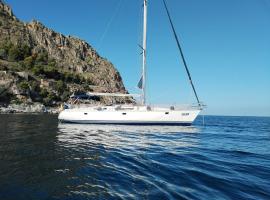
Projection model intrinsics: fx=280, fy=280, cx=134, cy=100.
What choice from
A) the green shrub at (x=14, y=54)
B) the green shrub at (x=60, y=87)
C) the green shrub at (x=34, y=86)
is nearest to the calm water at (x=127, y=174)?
the green shrub at (x=34, y=86)

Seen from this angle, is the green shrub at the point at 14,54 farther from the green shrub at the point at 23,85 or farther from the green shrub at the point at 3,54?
→ the green shrub at the point at 23,85

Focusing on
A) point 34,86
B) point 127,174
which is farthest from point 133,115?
point 34,86

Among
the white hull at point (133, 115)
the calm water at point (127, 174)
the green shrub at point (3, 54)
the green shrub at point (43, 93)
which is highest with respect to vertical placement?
the green shrub at point (3, 54)

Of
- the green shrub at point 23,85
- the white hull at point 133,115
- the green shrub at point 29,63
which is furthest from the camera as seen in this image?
the green shrub at point 29,63

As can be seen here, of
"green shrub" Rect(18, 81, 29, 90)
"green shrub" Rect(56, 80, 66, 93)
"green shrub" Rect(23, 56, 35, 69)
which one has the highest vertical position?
"green shrub" Rect(23, 56, 35, 69)

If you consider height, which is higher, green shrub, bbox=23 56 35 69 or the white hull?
green shrub, bbox=23 56 35 69

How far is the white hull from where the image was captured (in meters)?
37.2

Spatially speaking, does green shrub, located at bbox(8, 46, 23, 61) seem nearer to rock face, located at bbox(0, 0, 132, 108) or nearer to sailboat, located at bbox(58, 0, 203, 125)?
rock face, located at bbox(0, 0, 132, 108)

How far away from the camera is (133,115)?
122ft

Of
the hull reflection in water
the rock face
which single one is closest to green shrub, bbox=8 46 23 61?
the rock face

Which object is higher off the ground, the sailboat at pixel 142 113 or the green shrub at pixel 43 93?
the green shrub at pixel 43 93

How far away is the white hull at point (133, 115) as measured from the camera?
37219 millimetres

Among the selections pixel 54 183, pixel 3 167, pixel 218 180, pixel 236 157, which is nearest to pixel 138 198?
pixel 54 183

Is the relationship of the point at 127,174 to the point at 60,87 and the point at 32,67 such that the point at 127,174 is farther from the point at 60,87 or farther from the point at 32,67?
the point at 32,67
